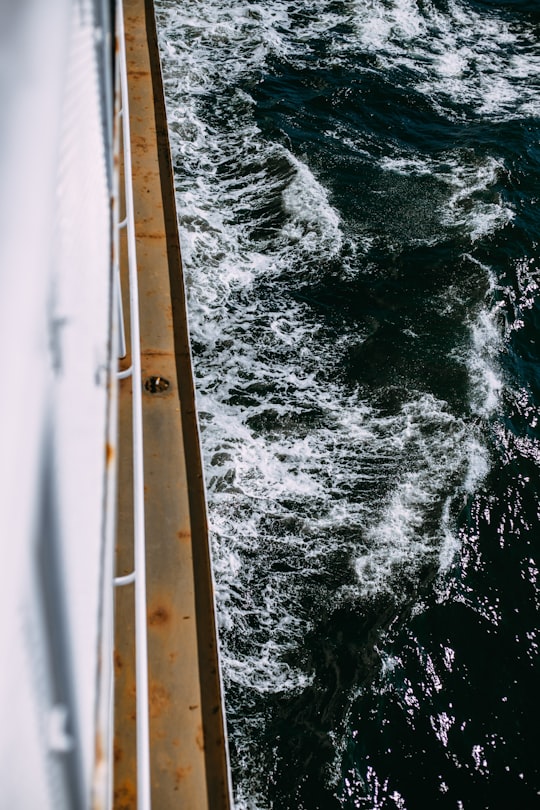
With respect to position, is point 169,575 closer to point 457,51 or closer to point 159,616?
point 159,616

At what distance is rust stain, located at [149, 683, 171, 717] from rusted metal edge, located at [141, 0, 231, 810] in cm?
13

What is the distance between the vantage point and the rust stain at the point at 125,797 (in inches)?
83.3

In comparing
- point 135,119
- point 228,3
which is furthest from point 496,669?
point 228,3

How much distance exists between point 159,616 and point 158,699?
31 centimetres

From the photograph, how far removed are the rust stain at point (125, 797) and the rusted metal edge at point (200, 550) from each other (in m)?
0.28

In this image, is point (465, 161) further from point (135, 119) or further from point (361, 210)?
point (135, 119)

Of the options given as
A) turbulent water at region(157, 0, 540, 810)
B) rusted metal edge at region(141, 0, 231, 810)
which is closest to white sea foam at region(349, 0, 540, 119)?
turbulent water at region(157, 0, 540, 810)

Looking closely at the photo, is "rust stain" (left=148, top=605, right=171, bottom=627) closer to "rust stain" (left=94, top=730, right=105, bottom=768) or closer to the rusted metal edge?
the rusted metal edge

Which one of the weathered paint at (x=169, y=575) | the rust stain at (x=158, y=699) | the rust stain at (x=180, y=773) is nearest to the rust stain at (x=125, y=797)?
the weathered paint at (x=169, y=575)

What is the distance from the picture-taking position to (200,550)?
2850 millimetres

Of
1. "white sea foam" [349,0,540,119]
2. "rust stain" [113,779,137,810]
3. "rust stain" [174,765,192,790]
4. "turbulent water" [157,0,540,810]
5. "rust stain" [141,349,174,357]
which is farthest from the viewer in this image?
"white sea foam" [349,0,540,119]

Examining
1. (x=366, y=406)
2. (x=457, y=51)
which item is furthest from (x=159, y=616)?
(x=457, y=51)

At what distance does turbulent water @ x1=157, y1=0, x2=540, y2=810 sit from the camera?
455 cm

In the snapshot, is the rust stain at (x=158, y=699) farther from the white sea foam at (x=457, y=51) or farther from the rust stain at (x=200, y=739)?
the white sea foam at (x=457, y=51)
